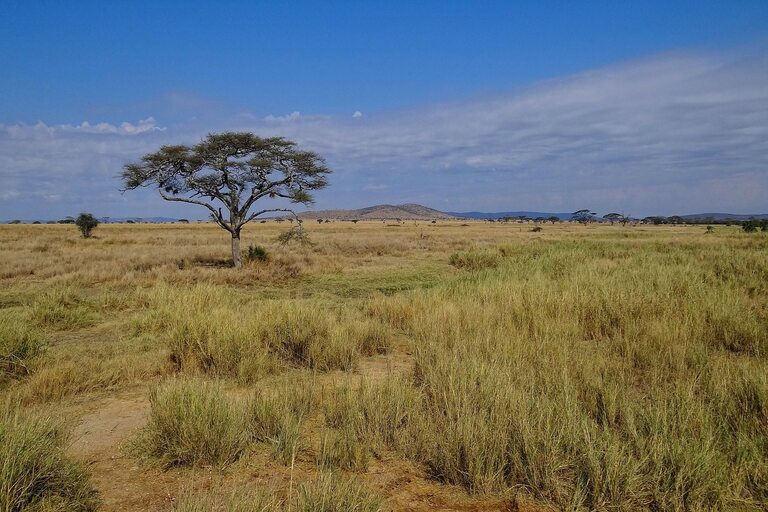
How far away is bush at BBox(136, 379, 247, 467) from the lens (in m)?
4.01

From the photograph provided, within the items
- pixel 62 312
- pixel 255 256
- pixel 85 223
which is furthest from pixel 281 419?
pixel 85 223

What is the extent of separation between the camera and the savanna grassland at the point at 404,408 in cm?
333

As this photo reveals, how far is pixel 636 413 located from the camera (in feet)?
14.2

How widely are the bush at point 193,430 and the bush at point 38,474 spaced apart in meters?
0.64

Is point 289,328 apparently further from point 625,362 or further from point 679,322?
point 679,322

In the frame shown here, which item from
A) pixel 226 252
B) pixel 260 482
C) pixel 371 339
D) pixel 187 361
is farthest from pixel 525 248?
pixel 260 482

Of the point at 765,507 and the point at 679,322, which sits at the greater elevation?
the point at 679,322

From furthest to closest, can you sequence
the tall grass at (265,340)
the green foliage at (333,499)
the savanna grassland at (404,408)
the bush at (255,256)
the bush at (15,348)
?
the bush at (255,256), the tall grass at (265,340), the bush at (15,348), the savanna grassland at (404,408), the green foliage at (333,499)

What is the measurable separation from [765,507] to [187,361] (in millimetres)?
6816

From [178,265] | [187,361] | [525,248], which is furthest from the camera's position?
[525,248]

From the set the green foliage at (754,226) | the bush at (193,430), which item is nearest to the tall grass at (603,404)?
the bush at (193,430)

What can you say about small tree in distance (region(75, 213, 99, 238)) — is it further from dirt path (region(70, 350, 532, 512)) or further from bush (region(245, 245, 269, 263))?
dirt path (region(70, 350, 532, 512))

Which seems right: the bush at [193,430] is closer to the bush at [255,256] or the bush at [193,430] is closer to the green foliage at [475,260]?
the bush at [255,256]

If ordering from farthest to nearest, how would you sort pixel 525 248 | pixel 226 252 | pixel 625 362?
pixel 226 252, pixel 525 248, pixel 625 362
